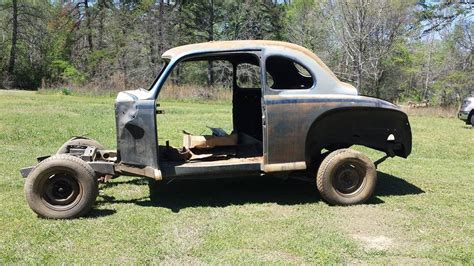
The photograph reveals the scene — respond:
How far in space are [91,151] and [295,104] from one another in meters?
2.79

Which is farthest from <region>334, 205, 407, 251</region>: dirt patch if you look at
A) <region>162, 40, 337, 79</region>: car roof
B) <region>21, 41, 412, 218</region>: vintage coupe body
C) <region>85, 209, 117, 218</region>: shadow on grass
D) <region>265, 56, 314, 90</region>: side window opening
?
<region>85, 209, 117, 218</region>: shadow on grass

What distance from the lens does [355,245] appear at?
4906 mm

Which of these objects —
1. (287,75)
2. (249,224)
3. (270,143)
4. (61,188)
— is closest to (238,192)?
(270,143)

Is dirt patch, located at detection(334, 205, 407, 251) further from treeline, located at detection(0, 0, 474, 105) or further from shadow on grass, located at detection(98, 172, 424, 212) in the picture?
treeline, located at detection(0, 0, 474, 105)

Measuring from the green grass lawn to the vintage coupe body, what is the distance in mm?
333

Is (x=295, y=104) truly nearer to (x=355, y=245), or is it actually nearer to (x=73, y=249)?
(x=355, y=245)

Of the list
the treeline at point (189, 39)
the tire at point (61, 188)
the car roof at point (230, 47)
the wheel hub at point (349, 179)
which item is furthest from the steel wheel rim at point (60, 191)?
the treeline at point (189, 39)

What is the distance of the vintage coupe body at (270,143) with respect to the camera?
220 inches

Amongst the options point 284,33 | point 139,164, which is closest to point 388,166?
point 139,164

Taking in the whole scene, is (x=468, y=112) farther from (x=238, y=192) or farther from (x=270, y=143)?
(x=270, y=143)

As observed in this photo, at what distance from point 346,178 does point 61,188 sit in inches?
136

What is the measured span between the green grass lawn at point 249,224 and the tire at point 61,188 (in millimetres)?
140

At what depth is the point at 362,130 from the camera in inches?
259

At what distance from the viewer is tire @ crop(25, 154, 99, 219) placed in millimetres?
5484
